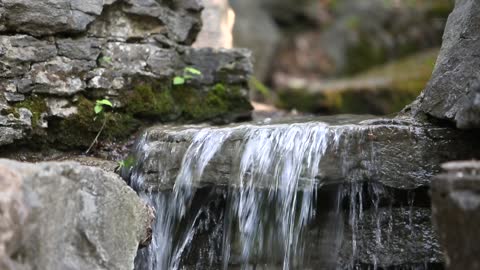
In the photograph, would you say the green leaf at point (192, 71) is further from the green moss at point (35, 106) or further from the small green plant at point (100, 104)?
the green moss at point (35, 106)

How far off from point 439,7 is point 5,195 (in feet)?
31.9

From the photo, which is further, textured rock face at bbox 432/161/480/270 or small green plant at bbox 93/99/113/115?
small green plant at bbox 93/99/113/115

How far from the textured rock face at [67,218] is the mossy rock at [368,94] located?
217 inches

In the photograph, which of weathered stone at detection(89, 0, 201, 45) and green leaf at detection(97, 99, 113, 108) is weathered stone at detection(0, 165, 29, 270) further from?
weathered stone at detection(89, 0, 201, 45)

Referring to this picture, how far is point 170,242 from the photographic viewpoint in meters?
3.74

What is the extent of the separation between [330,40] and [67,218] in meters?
9.36

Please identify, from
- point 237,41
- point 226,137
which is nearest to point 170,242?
point 226,137

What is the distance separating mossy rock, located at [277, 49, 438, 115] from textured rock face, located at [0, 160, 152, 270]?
5506 millimetres

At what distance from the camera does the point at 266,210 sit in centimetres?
348

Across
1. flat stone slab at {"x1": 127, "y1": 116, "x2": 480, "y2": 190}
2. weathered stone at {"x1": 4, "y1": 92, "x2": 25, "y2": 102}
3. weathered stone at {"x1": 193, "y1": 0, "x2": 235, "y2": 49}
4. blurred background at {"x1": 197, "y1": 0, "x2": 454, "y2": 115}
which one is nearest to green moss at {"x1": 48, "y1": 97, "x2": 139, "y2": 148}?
weathered stone at {"x1": 4, "y1": 92, "x2": 25, "y2": 102}

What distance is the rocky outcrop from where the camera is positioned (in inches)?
159

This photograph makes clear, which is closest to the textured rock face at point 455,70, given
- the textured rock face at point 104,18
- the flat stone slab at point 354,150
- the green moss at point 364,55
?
the flat stone slab at point 354,150

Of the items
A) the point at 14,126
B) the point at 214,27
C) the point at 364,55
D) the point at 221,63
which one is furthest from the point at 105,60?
the point at 364,55

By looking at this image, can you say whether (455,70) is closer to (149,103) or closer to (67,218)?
(149,103)
